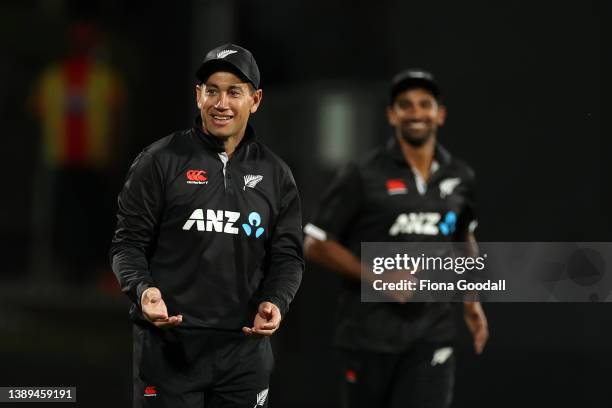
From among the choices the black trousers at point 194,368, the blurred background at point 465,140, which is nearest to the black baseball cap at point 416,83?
the blurred background at point 465,140

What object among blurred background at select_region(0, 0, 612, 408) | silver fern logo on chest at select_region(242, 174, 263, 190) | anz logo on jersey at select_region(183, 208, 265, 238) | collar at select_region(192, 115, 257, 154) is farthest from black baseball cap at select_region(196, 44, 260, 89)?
blurred background at select_region(0, 0, 612, 408)

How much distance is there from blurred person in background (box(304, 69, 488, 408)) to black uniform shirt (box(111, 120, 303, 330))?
1.17m

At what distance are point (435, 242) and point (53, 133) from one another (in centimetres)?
548

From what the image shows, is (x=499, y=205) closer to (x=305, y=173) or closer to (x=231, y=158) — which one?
(x=305, y=173)

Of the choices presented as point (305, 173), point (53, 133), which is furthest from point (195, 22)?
point (305, 173)

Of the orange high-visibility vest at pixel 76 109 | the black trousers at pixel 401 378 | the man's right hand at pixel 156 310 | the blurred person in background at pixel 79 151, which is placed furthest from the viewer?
the orange high-visibility vest at pixel 76 109

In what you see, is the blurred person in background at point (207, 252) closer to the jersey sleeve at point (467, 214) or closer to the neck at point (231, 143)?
the neck at point (231, 143)

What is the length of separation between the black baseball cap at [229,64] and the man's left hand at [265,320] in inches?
28.8

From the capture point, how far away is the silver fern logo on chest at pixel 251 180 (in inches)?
133

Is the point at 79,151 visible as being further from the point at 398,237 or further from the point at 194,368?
the point at 194,368

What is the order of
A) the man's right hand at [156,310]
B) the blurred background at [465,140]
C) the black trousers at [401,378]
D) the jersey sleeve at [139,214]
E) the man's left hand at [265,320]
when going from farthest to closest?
1. the blurred background at [465,140]
2. the black trousers at [401,378]
3. the jersey sleeve at [139,214]
4. the man's left hand at [265,320]
5. the man's right hand at [156,310]

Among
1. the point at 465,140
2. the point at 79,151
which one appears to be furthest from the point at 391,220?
the point at 79,151

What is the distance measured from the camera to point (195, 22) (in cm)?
959

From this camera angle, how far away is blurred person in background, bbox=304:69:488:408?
4430mm
